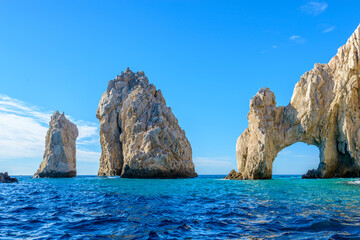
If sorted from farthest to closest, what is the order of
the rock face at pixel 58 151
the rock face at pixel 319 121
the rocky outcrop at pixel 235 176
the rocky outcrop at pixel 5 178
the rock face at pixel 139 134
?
the rock face at pixel 58 151 → the rock face at pixel 139 134 → the rocky outcrop at pixel 5 178 → the rocky outcrop at pixel 235 176 → the rock face at pixel 319 121

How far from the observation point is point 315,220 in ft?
38.1

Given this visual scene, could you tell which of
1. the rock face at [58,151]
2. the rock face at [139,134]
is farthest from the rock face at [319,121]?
the rock face at [58,151]

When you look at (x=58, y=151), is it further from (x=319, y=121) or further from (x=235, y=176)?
(x=319, y=121)

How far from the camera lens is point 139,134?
72.1m

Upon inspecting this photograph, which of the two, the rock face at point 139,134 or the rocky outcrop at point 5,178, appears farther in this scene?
the rock face at point 139,134

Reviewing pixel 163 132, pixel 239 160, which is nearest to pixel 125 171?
pixel 163 132

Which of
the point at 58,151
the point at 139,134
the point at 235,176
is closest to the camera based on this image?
the point at 235,176

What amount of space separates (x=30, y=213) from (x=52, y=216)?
77.4 inches

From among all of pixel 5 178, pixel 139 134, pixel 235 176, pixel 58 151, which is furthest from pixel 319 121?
pixel 58 151

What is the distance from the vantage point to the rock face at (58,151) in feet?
276

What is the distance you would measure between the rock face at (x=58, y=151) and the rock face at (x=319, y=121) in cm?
5365

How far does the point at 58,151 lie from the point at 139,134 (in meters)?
28.8

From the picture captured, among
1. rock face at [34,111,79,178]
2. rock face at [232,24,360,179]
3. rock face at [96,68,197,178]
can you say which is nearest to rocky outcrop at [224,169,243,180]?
rock face at [232,24,360,179]

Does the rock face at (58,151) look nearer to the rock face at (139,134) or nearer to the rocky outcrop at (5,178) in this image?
the rock face at (139,134)
